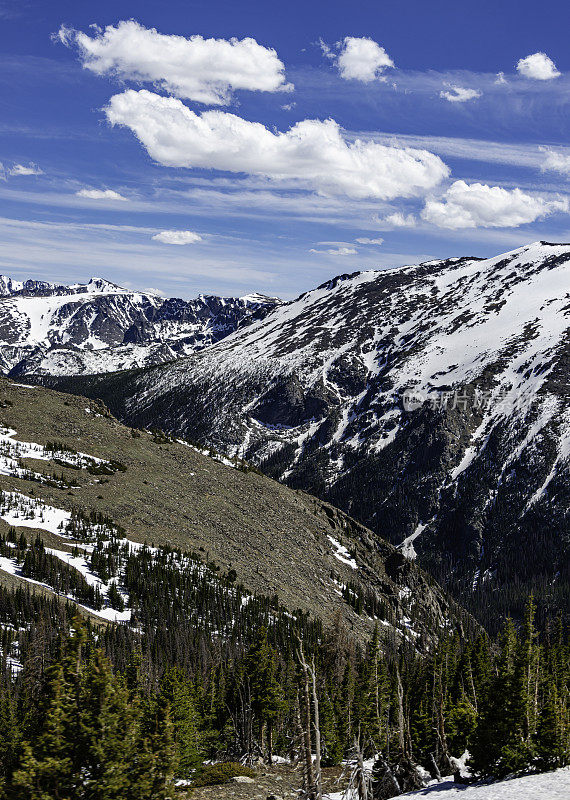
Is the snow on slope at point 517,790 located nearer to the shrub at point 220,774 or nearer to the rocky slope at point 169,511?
the shrub at point 220,774

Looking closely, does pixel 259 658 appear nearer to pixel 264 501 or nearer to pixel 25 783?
pixel 25 783

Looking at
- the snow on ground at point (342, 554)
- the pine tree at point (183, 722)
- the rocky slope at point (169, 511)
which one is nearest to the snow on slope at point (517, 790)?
the pine tree at point (183, 722)

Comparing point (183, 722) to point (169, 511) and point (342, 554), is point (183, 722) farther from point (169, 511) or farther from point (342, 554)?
point (342, 554)

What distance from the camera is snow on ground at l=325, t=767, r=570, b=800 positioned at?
35.2m

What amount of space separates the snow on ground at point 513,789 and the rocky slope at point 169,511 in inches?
3135

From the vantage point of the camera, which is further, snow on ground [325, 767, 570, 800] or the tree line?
snow on ground [325, 767, 570, 800]

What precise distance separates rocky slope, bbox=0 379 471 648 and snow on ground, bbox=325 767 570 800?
79621 mm

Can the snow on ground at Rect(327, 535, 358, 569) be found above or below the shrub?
below

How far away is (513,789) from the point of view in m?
38.3

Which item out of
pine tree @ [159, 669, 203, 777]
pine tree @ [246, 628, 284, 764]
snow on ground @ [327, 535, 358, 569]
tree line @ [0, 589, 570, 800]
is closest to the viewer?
tree line @ [0, 589, 570, 800]

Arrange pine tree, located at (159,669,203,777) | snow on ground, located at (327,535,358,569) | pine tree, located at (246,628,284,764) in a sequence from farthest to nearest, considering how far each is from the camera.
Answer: snow on ground, located at (327,535,358,569)
pine tree, located at (246,628,284,764)
pine tree, located at (159,669,203,777)

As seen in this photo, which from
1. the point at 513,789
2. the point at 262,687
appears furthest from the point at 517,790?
the point at 262,687

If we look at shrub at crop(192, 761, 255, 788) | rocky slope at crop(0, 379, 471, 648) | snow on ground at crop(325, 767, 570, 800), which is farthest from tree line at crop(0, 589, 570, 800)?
rocky slope at crop(0, 379, 471, 648)

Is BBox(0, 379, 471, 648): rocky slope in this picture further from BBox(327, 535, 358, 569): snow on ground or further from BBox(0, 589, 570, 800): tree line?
BBox(0, 589, 570, 800): tree line
